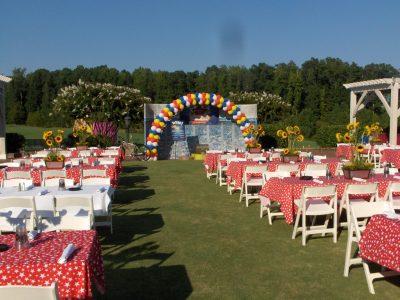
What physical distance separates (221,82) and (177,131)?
134 feet

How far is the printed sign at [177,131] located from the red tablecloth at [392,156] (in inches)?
351

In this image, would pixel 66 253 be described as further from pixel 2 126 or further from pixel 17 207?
pixel 2 126

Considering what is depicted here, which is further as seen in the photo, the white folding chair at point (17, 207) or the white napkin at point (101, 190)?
the white napkin at point (101, 190)

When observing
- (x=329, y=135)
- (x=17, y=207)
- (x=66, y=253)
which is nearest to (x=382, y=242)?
(x=66, y=253)

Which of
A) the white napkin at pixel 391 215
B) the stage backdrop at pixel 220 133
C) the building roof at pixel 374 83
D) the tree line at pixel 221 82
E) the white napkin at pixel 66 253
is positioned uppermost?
the tree line at pixel 221 82

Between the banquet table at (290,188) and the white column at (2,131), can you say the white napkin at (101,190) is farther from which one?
the white column at (2,131)

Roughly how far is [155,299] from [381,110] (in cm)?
4034

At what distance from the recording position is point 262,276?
486 centimetres

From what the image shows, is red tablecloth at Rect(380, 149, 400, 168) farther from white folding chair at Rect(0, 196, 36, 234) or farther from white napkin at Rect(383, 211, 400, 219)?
white folding chair at Rect(0, 196, 36, 234)

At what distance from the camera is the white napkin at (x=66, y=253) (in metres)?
3.17

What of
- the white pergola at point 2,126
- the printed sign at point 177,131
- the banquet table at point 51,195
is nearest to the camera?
the banquet table at point 51,195

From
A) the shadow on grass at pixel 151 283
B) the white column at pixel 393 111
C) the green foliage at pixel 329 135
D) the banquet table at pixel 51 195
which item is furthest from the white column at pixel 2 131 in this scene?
the shadow on grass at pixel 151 283

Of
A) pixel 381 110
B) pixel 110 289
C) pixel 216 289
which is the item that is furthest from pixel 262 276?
pixel 381 110

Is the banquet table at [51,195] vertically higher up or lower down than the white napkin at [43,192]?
lower down
